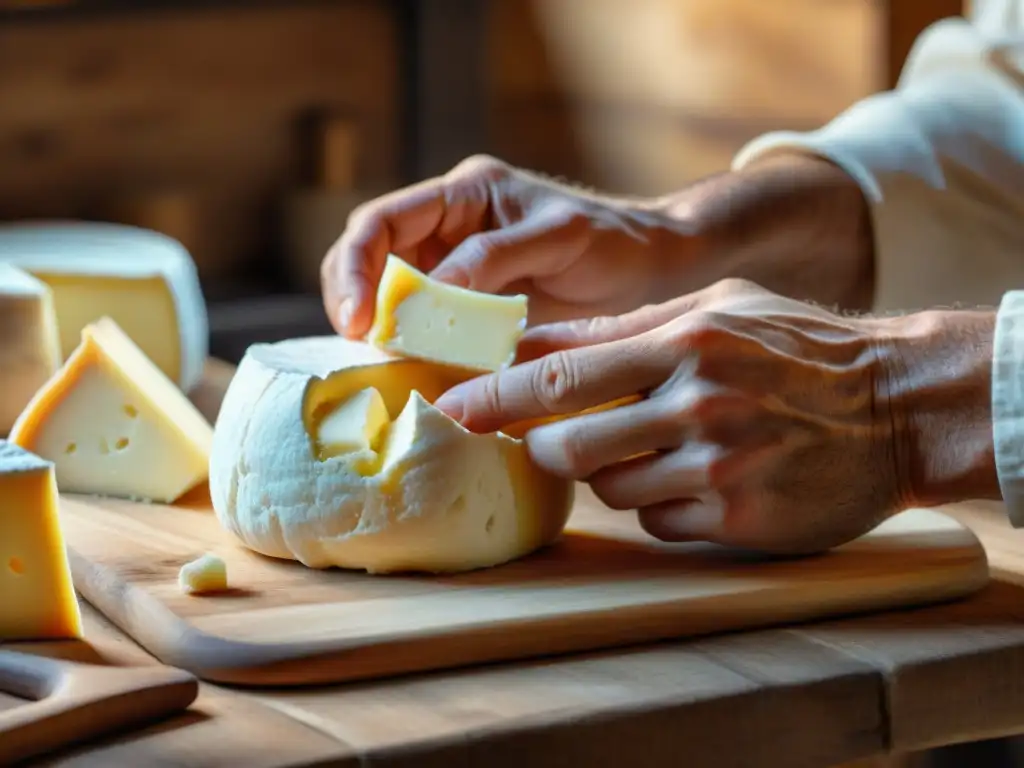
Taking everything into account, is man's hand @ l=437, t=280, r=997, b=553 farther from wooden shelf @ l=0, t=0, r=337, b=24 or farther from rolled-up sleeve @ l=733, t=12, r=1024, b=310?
wooden shelf @ l=0, t=0, r=337, b=24

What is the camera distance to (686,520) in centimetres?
119

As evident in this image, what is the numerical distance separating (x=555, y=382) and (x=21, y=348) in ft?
2.18

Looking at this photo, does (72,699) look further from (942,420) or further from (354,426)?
(942,420)

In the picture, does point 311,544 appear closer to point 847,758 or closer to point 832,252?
point 847,758

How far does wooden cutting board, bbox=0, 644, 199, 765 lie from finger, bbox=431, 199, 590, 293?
59 cm

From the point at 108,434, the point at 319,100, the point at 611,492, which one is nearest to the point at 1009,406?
the point at 611,492

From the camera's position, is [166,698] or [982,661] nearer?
[166,698]

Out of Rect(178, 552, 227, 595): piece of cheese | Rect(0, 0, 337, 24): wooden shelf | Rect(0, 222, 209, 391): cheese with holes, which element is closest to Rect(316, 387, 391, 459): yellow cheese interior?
Rect(178, 552, 227, 595): piece of cheese

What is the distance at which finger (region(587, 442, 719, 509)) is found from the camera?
116cm

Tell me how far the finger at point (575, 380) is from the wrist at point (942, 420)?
0.60 ft

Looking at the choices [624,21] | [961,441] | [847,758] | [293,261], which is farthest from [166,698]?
[624,21]

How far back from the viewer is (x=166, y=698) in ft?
3.11

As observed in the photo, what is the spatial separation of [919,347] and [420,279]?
0.39 meters

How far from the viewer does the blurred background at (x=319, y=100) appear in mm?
2570
